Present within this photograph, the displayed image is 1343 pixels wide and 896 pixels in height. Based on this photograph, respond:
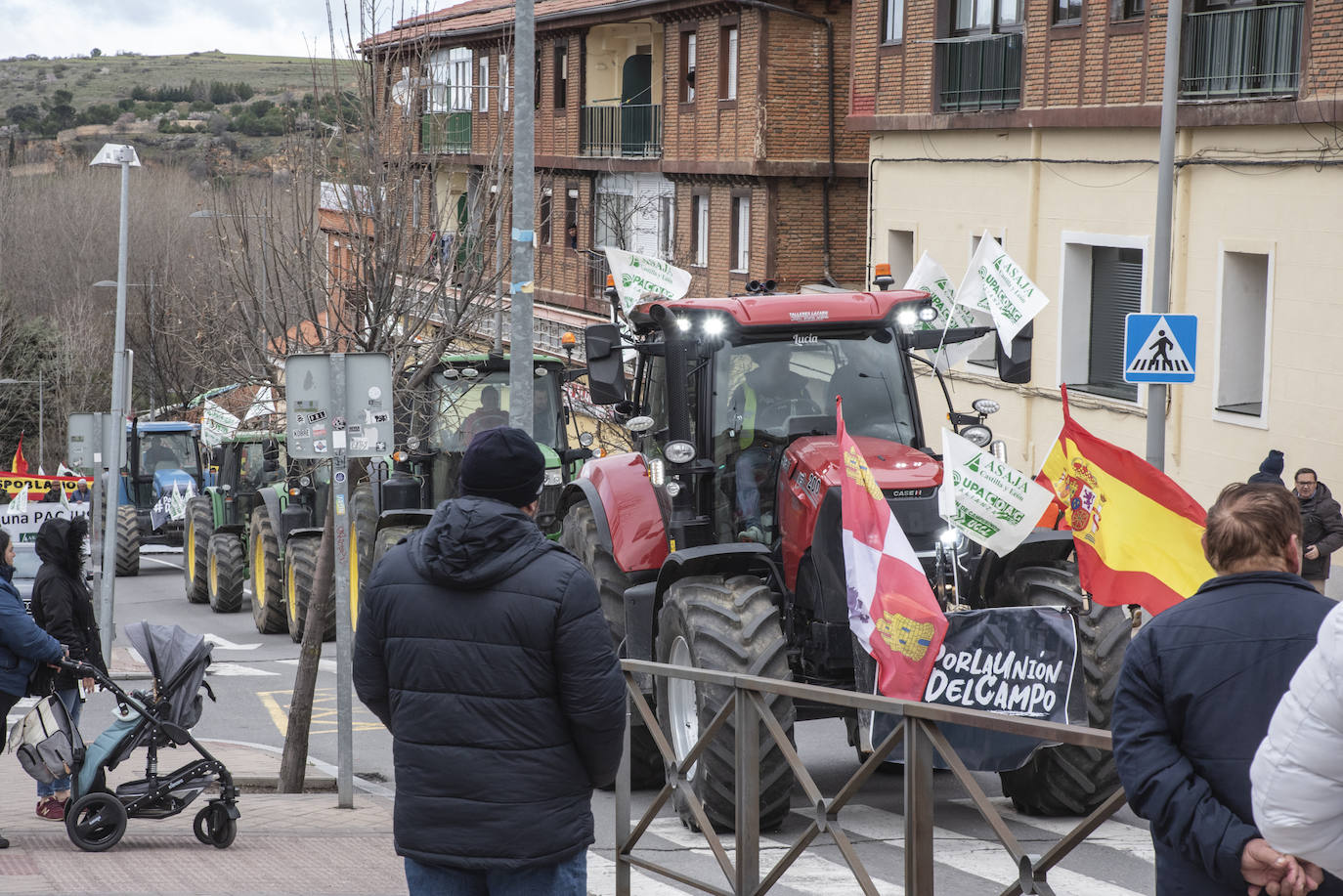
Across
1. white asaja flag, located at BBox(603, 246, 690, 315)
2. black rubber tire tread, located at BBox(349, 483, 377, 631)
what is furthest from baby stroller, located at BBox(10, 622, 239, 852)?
black rubber tire tread, located at BBox(349, 483, 377, 631)

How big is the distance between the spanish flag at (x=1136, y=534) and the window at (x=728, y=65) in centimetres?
2441

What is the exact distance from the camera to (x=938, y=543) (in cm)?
895

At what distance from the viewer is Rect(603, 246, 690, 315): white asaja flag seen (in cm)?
1322

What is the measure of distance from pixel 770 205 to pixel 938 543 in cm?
2283

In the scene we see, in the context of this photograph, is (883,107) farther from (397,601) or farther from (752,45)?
(397,601)

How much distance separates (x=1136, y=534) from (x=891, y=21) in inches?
741

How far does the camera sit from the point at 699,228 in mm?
33906

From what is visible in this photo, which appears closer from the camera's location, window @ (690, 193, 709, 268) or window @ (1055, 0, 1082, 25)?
window @ (1055, 0, 1082, 25)

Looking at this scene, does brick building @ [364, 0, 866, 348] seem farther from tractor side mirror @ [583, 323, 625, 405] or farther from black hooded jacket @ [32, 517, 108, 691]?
tractor side mirror @ [583, 323, 625, 405]

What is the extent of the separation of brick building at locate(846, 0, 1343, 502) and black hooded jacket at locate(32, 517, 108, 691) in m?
6.39

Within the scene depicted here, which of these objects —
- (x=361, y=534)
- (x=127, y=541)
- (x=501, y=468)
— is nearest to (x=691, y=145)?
(x=127, y=541)

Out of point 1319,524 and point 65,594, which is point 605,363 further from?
point 1319,524

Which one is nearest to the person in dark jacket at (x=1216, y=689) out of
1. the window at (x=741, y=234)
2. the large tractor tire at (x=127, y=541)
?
the large tractor tire at (x=127, y=541)

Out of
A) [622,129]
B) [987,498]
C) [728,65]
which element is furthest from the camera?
[622,129]
